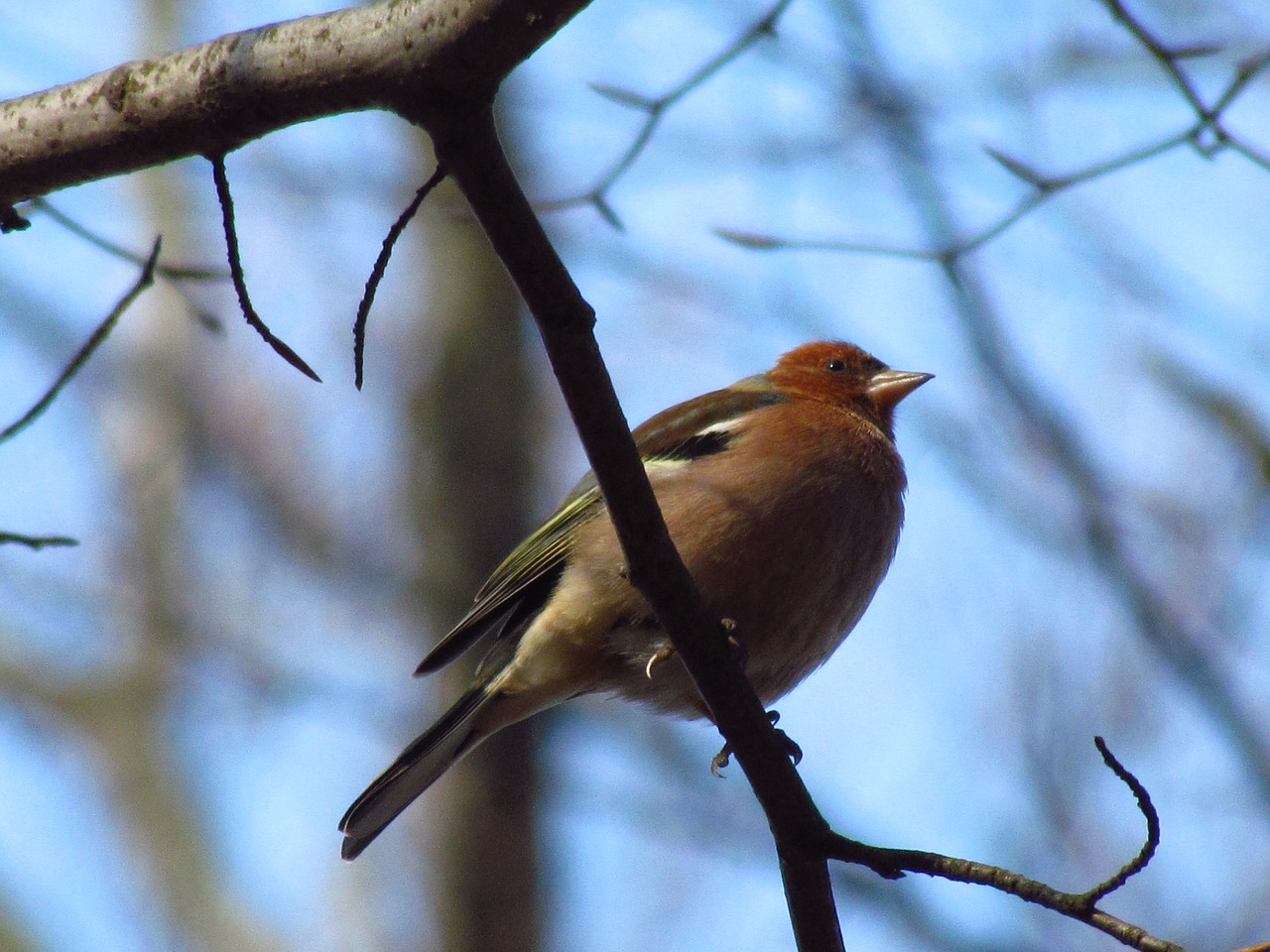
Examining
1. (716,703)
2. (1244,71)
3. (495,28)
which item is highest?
(1244,71)

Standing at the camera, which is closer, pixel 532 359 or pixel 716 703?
pixel 716 703

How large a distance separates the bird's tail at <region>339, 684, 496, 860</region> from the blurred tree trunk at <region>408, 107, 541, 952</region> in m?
3.71

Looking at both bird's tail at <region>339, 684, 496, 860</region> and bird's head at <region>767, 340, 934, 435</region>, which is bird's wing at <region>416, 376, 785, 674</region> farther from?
bird's head at <region>767, 340, 934, 435</region>

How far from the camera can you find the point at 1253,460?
5.59 meters

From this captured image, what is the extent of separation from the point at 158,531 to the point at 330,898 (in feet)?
11.5

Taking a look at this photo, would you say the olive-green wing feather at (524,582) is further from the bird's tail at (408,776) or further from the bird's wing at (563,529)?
the bird's tail at (408,776)

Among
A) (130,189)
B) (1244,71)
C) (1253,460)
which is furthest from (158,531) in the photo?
(1244,71)

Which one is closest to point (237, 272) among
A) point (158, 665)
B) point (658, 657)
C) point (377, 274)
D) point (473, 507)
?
point (377, 274)

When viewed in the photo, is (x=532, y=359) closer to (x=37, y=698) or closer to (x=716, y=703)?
(x=37, y=698)

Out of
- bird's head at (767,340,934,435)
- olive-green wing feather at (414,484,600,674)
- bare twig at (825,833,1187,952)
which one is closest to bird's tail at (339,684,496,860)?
olive-green wing feather at (414,484,600,674)

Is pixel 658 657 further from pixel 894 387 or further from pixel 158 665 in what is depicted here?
pixel 158 665

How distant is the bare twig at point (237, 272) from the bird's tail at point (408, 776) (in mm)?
2232

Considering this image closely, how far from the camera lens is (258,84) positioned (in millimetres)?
2666

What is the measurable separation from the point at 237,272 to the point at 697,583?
2075 millimetres
